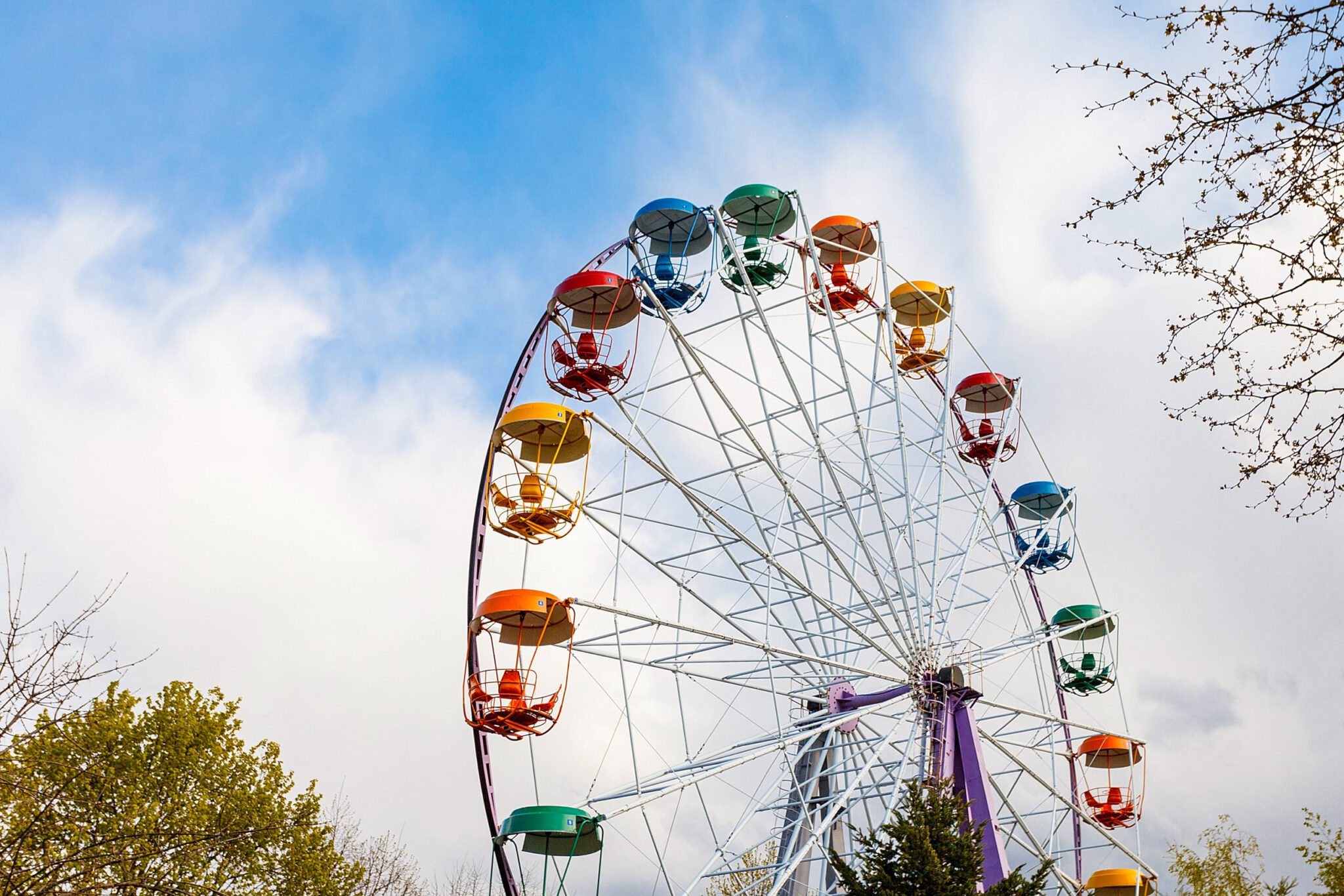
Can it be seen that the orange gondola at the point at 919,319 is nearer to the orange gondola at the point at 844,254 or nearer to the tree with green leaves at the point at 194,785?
the orange gondola at the point at 844,254

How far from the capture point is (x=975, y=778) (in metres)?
15.5

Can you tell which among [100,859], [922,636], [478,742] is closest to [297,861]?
[478,742]

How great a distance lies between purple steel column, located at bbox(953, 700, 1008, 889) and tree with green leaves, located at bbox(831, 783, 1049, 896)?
3054 millimetres

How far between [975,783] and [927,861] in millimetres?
4899

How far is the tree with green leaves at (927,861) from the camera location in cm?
1088

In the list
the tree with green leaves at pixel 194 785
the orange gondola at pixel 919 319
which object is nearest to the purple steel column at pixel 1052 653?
the orange gondola at pixel 919 319

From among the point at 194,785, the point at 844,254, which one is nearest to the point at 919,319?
the point at 844,254

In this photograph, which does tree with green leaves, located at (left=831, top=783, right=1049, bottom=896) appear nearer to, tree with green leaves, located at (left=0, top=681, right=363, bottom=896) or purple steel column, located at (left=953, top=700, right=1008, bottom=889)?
purple steel column, located at (left=953, top=700, right=1008, bottom=889)

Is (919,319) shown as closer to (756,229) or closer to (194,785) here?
(756,229)

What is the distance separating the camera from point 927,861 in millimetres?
10875

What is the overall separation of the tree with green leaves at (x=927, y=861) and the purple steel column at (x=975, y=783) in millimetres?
3054

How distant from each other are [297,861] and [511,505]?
9.30 m

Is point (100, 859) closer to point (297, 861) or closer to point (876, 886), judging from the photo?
point (876, 886)

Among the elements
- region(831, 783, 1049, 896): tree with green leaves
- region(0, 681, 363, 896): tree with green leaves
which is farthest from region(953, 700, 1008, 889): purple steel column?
region(0, 681, 363, 896): tree with green leaves
